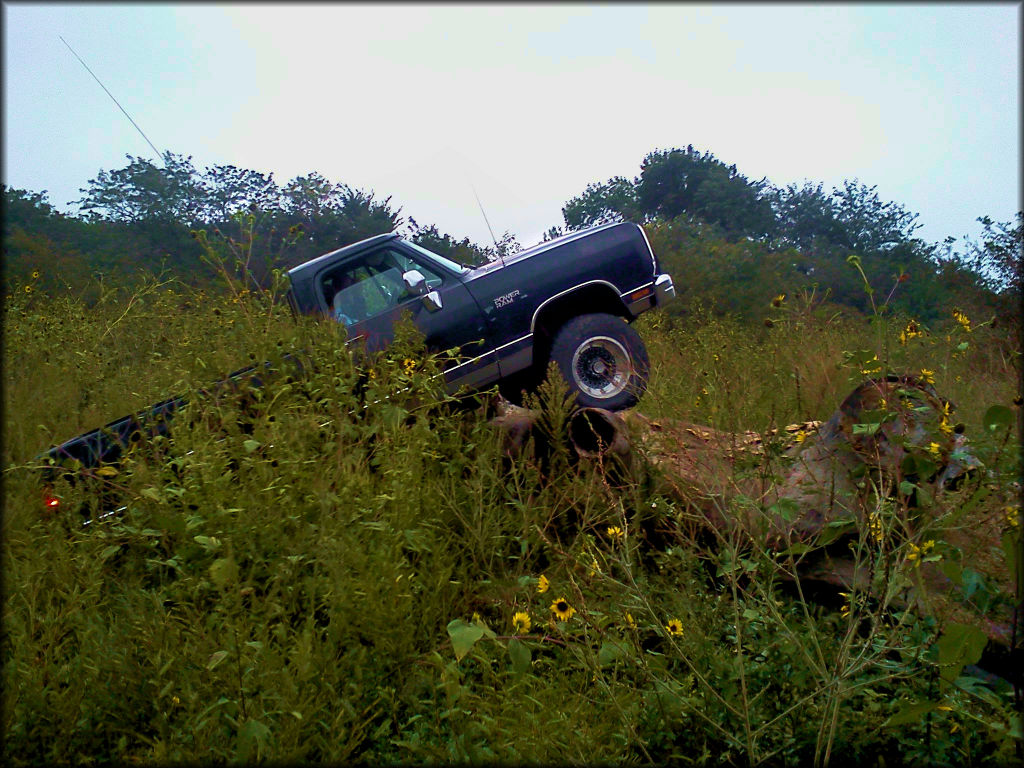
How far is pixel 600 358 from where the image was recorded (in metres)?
6.57

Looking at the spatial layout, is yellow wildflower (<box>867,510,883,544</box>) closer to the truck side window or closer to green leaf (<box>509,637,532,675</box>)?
green leaf (<box>509,637,532,675</box>)

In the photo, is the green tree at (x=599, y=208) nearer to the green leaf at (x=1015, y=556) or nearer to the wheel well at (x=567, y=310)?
the wheel well at (x=567, y=310)

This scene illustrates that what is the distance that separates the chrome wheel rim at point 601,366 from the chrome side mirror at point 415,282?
1.34 meters

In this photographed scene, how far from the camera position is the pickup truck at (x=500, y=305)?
20.4 feet

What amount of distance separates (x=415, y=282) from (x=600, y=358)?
66.6 inches

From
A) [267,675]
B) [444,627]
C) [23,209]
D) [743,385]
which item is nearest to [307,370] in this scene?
[444,627]

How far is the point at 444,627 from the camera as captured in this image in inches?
123

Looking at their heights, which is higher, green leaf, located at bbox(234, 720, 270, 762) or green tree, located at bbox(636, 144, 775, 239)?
green tree, located at bbox(636, 144, 775, 239)

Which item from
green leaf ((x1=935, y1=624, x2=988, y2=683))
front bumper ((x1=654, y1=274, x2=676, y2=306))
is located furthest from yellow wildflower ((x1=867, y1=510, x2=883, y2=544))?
front bumper ((x1=654, y1=274, x2=676, y2=306))

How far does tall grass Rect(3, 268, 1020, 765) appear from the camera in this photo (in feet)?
8.16

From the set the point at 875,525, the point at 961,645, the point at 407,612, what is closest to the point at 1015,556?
the point at 961,645

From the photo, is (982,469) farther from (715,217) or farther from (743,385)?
(715,217)

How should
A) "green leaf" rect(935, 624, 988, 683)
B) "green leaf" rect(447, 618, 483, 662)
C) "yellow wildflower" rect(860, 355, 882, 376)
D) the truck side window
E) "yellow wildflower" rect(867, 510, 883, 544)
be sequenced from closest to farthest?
"green leaf" rect(935, 624, 988, 683), "green leaf" rect(447, 618, 483, 662), "yellow wildflower" rect(867, 510, 883, 544), "yellow wildflower" rect(860, 355, 882, 376), the truck side window

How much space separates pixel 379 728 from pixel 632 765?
0.84 metres
